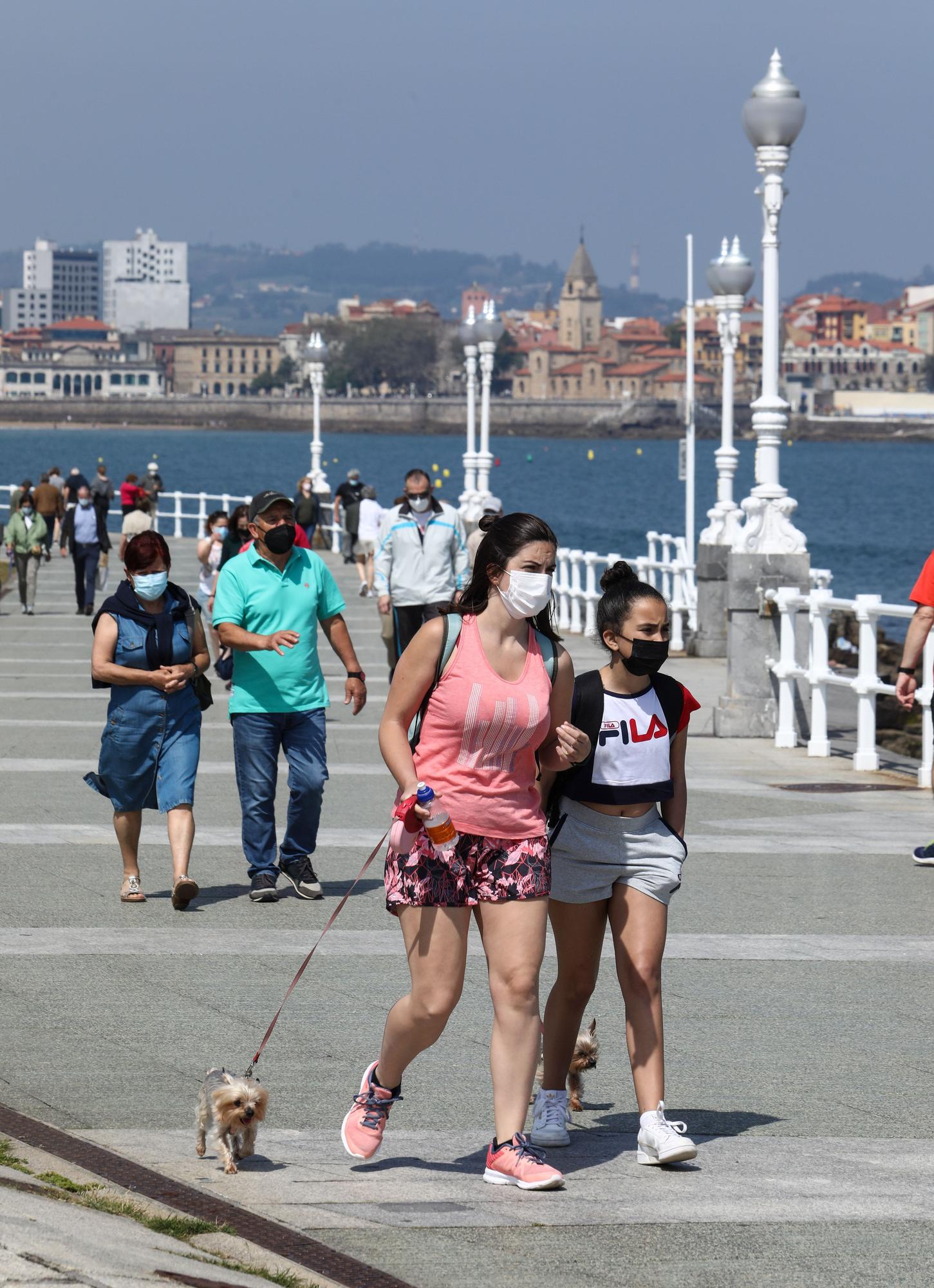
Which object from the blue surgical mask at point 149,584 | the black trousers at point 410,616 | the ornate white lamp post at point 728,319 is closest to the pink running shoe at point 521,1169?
the blue surgical mask at point 149,584

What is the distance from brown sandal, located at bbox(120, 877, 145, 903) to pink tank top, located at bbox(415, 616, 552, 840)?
3884 millimetres

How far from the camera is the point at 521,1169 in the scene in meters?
5.03

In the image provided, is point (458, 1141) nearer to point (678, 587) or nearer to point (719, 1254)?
point (719, 1254)

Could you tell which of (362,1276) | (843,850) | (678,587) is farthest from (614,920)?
(678,587)

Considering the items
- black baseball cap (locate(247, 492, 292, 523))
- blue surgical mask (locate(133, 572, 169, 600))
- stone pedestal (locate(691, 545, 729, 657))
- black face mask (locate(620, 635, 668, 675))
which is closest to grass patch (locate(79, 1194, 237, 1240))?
black face mask (locate(620, 635, 668, 675))

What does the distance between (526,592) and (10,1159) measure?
1837 millimetres

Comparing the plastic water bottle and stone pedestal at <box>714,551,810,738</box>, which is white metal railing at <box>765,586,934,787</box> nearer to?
stone pedestal at <box>714,551,810,738</box>

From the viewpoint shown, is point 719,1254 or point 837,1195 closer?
point 719,1254

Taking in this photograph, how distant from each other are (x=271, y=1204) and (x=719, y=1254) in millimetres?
1044

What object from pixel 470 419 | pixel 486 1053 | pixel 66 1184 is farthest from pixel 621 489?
→ pixel 66 1184

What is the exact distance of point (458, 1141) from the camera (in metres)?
5.48

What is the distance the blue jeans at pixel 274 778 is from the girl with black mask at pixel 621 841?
3.68m

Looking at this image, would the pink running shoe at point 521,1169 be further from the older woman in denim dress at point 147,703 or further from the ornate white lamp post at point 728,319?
the ornate white lamp post at point 728,319

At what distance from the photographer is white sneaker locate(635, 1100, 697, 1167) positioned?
5.21 metres
